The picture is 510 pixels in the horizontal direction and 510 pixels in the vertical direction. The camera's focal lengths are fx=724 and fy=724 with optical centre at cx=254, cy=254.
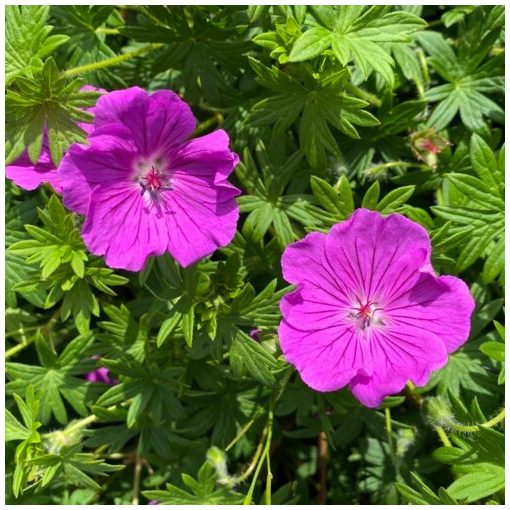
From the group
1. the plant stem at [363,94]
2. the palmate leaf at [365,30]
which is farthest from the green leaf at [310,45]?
Answer: the plant stem at [363,94]

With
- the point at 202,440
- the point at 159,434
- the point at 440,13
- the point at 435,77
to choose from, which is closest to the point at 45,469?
the point at 159,434

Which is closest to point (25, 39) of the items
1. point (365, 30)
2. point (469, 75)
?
point (365, 30)

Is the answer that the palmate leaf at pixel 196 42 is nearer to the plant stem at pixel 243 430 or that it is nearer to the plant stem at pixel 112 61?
the plant stem at pixel 112 61

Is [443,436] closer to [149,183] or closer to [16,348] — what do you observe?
[149,183]

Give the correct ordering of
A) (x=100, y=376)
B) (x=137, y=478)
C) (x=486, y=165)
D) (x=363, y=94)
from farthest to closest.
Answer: (x=100, y=376), (x=137, y=478), (x=363, y=94), (x=486, y=165)

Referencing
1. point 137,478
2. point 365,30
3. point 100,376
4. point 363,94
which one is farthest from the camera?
point 100,376

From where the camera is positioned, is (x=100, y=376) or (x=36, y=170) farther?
(x=100, y=376)

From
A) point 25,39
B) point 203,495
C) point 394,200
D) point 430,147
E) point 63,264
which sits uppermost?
point 25,39
